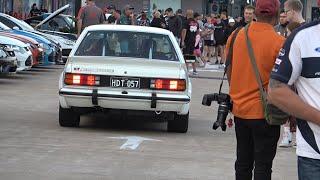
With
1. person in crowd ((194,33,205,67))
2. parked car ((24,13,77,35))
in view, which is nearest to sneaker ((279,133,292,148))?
person in crowd ((194,33,205,67))

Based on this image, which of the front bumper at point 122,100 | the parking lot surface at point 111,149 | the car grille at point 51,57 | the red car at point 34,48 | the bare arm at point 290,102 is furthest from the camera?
the car grille at point 51,57

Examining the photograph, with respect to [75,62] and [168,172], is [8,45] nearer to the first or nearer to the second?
[75,62]

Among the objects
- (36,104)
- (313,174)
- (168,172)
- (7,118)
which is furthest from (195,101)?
(313,174)

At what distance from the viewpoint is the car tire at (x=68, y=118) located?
967cm

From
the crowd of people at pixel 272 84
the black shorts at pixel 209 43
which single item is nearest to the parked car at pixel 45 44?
the black shorts at pixel 209 43

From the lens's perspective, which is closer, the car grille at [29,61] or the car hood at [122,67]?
the car hood at [122,67]

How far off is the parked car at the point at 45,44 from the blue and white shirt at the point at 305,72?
16.6 metres

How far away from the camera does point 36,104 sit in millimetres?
12625

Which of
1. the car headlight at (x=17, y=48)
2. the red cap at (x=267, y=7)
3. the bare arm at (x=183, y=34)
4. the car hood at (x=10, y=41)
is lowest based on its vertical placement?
the car headlight at (x=17, y=48)

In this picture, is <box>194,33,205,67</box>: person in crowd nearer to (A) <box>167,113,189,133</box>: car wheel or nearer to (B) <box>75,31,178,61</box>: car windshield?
(B) <box>75,31,178,61</box>: car windshield

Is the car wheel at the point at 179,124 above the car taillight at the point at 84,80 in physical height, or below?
below

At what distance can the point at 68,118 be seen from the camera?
9773mm

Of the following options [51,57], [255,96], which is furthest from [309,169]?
[51,57]

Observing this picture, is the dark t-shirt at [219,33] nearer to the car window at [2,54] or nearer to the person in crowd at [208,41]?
the person in crowd at [208,41]
